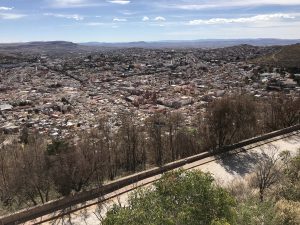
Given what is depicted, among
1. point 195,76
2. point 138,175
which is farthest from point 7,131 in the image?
point 195,76

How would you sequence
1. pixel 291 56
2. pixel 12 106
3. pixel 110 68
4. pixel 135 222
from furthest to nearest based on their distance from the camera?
pixel 110 68 → pixel 291 56 → pixel 12 106 → pixel 135 222

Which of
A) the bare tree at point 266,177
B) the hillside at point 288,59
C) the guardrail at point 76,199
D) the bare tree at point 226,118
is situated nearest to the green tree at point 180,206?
→ the guardrail at point 76,199

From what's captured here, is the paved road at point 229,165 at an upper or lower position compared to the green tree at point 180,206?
lower

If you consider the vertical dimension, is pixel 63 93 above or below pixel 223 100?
below

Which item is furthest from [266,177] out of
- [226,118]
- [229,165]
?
[226,118]

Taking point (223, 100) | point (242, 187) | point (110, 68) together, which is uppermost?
point (223, 100)

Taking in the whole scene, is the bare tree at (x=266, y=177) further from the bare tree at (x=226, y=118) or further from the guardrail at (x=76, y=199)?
the bare tree at (x=226, y=118)

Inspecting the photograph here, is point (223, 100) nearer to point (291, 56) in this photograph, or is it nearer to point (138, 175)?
point (138, 175)
